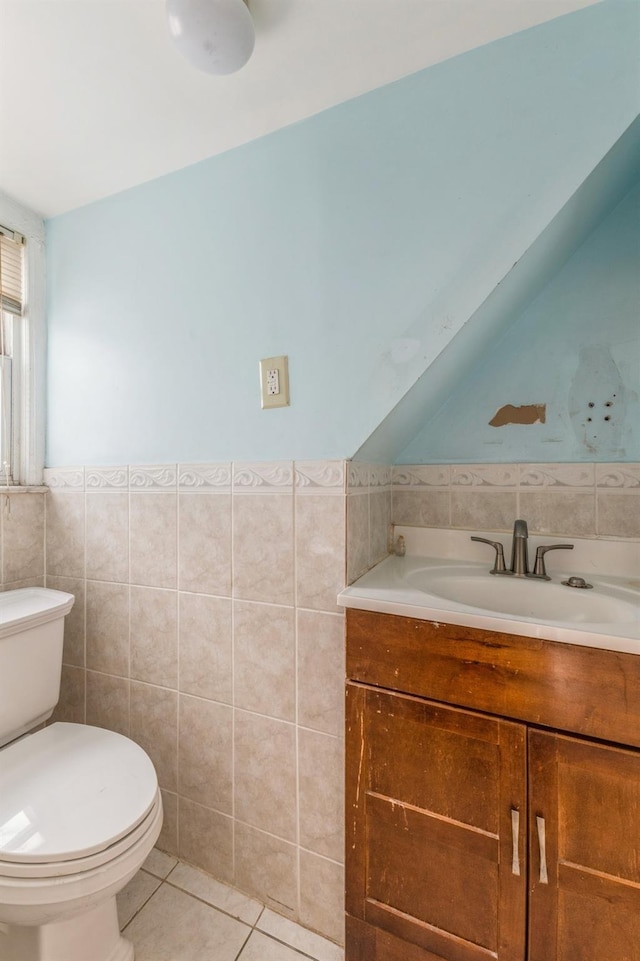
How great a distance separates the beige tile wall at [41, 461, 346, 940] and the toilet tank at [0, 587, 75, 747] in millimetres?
159

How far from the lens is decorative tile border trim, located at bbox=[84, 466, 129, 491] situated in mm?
1387

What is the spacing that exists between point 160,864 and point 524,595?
1.42 metres

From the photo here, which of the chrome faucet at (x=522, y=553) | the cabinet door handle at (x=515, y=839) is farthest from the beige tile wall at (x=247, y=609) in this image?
the cabinet door handle at (x=515, y=839)

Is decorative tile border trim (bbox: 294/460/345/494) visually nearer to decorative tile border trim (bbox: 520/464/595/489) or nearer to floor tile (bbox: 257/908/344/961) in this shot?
decorative tile border trim (bbox: 520/464/595/489)

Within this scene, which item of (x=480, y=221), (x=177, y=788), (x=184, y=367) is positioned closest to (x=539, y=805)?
(x=177, y=788)

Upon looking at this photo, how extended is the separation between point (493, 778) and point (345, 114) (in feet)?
5.30

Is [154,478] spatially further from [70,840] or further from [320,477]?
[70,840]

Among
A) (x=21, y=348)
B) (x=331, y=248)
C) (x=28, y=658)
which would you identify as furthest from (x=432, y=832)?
(x=21, y=348)

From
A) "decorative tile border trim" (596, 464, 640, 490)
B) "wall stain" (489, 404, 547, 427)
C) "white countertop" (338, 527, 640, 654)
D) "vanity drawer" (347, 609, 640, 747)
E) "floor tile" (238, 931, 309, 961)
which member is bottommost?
"floor tile" (238, 931, 309, 961)

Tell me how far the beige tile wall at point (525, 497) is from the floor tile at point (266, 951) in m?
1.19

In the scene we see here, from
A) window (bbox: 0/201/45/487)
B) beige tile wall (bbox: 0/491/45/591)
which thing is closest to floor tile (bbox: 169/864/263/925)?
beige tile wall (bbox: 0/491/45/591)

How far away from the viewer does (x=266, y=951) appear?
3.38 feet

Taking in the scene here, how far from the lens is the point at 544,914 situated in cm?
76

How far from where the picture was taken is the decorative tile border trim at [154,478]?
1.30 m
